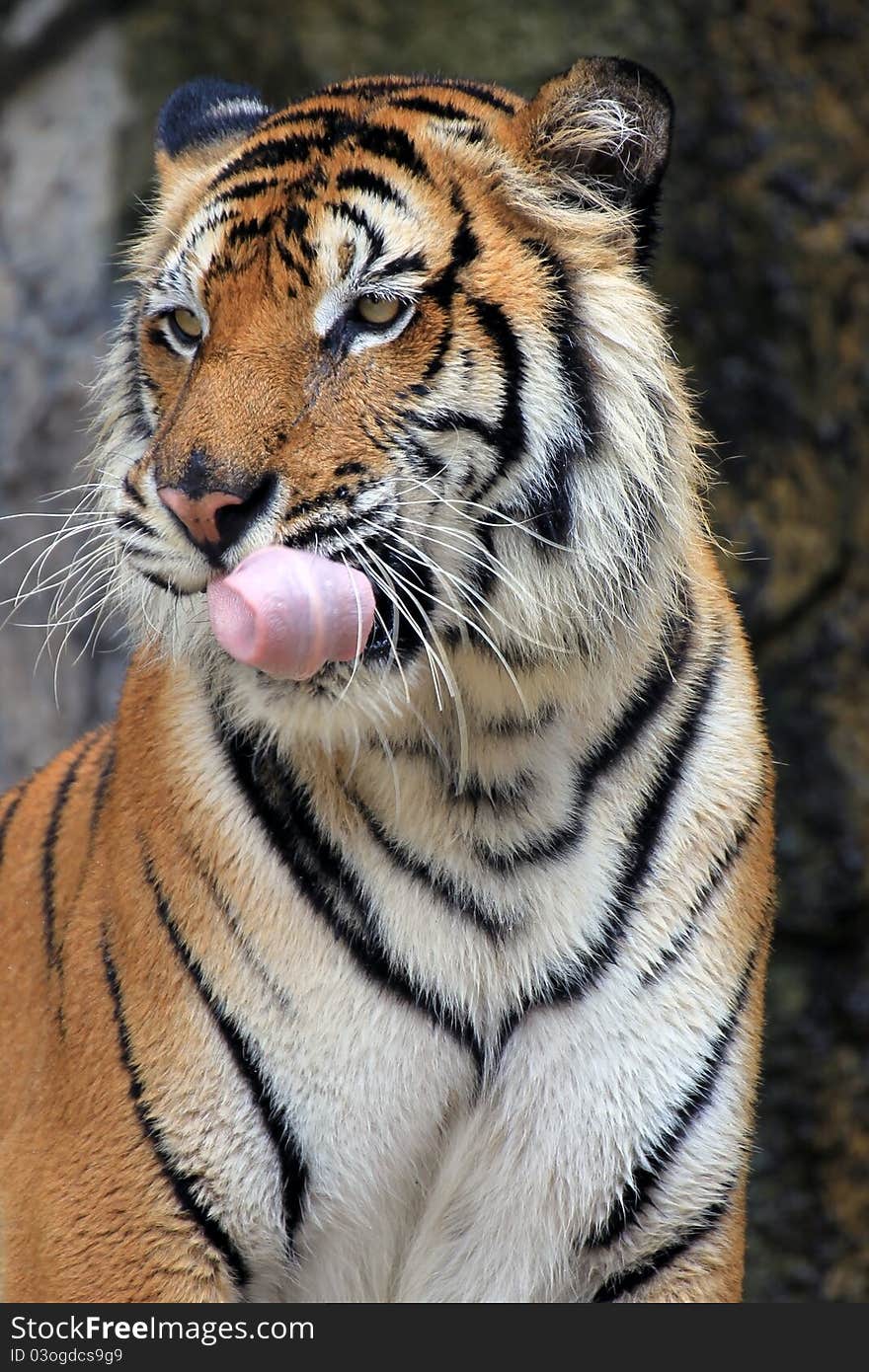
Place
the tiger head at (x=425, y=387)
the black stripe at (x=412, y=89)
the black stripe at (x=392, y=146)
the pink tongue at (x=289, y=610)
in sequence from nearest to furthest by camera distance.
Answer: the pink tongue at (x=289, y=610)
the tiger head at (x=425, y=387)
the black stripe at (x=392, y=146)
the black stripe at (x=412, y=89)

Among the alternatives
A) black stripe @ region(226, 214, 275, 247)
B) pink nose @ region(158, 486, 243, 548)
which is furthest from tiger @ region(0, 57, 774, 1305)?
pink nose @ region(158, 486, 243, 548)

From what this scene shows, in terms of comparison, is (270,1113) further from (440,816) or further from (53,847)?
(53,847)

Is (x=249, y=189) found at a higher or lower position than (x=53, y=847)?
higher

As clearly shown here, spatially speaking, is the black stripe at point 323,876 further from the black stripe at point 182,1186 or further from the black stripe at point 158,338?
the black stripe at point 158,338

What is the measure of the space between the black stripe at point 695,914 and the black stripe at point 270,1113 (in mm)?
528

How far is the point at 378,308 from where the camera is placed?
2143 mm

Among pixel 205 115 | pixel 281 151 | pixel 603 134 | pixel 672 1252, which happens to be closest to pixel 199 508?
pixel 281 151

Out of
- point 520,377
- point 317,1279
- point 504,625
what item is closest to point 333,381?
point 520,377

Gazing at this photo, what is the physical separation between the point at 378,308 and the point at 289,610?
455 millimetres

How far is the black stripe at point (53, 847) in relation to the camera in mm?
2670

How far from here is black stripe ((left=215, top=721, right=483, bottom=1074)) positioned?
234 centimetres

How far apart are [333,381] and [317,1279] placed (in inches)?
48.9

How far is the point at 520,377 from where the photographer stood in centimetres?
220

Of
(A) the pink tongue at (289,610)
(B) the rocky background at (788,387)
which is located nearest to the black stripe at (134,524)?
(A) the pink tongue at (289,610)
